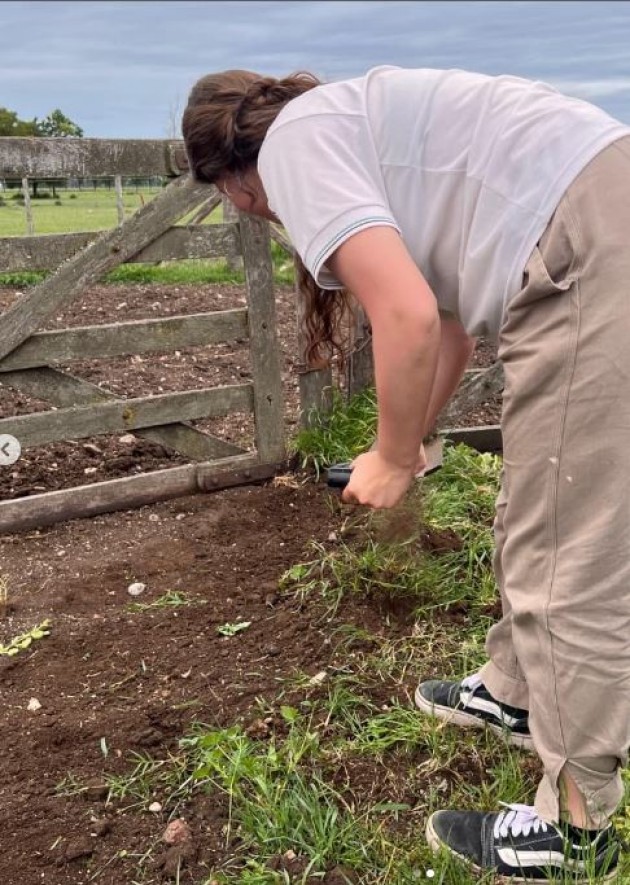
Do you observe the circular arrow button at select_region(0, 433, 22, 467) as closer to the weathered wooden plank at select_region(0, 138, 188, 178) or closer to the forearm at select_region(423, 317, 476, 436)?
the weathered wooden plank at select_region(0, 138, 188, 178)

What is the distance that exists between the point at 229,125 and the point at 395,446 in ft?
2.43

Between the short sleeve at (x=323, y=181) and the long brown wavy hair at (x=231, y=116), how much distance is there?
13 cm

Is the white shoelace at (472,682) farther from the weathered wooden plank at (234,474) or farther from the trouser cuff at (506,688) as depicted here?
the weathered wooden plank at (234,474)

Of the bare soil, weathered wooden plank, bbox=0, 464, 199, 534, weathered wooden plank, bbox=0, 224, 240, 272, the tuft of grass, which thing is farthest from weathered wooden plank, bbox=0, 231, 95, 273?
the tuft of grass

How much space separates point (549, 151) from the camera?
1663 mm

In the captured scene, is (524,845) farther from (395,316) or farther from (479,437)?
(479,437)

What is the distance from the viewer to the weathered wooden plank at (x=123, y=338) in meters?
3.88

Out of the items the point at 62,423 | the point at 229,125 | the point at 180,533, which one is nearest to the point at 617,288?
the point at 229,125

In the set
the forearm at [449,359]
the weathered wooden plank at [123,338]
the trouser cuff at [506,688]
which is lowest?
the trouser cuff at [506,688]

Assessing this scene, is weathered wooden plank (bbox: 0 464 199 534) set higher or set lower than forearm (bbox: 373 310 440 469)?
lower

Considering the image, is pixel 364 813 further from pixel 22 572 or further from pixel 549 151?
pixel 22 572

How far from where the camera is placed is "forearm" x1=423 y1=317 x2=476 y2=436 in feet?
7.59

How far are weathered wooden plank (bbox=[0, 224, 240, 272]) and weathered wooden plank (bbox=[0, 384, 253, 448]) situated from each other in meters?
0.65

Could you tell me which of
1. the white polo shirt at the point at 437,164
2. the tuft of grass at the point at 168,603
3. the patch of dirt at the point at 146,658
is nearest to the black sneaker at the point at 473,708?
the patch of dirt at the point at 146,658
